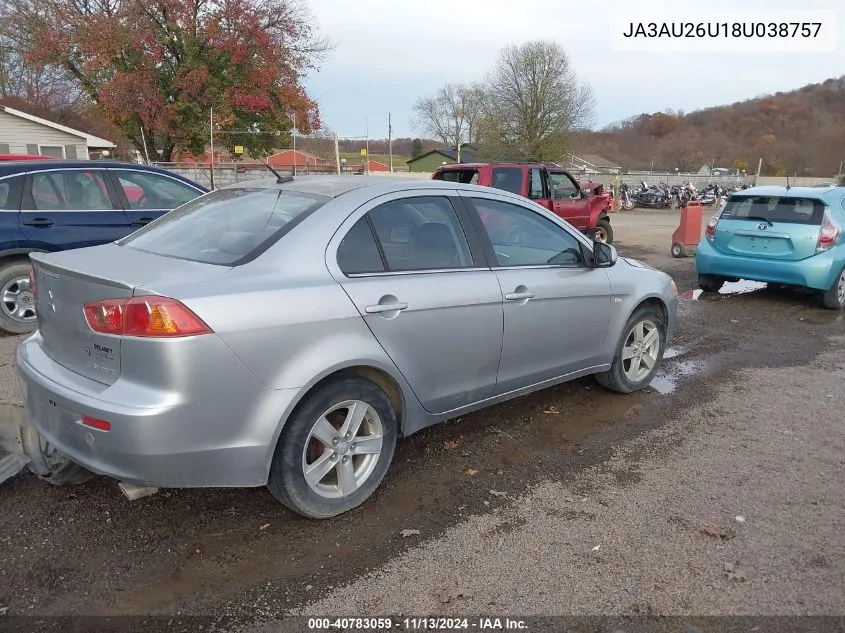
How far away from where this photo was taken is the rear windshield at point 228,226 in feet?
10.1

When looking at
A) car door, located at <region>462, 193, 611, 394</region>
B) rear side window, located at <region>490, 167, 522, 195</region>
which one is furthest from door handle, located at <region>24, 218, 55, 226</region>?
rear side window, located at <region>490, 167, 522, 195</region>

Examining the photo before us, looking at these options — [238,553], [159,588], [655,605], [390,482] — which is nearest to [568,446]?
[390,482]

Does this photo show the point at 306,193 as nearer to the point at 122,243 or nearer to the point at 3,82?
the point at 122,243

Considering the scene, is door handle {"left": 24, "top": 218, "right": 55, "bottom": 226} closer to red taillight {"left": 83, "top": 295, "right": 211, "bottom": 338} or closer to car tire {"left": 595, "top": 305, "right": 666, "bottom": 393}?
red taillight {"left": 83, "top": 295, "right": 211, "bottom": 338}

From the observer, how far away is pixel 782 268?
816cm

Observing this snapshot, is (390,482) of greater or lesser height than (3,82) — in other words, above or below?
below

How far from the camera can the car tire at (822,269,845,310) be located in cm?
818

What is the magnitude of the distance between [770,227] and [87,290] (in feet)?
26.2

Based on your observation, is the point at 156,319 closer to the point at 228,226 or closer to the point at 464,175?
the point at 228,226

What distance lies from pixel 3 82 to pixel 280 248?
140 ft

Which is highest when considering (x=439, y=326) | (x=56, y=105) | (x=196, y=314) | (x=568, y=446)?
(x=56, y=105)

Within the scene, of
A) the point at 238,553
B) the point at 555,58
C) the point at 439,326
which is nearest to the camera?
the point at 238,553

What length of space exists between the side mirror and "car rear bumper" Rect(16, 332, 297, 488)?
8.16 ft

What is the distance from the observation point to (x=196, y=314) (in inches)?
102
